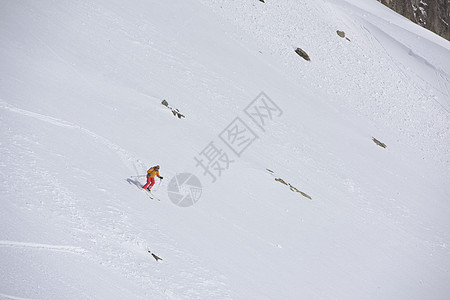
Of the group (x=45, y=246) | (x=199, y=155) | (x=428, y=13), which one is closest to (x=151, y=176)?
(x=199, y=155)

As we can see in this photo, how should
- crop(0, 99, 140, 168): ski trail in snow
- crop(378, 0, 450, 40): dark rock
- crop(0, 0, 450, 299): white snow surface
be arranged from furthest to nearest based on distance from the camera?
crop(378, 0, 450, 40): dark rock < crop(0, 99, 140, 168): ski trail in snow < crop(0, 0, 450, 299): white snow surface

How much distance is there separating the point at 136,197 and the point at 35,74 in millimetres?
7065

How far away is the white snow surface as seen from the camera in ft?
33.1

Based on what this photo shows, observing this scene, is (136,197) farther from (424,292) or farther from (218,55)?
(218,55)

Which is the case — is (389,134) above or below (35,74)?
above

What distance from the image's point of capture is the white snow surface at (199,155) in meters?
10.1

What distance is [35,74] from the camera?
1622 centimetres

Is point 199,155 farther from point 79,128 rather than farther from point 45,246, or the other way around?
point 45,246

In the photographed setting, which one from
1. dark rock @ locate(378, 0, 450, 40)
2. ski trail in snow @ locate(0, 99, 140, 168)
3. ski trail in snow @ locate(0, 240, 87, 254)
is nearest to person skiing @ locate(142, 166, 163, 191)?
ski trail in snow @ locate(0, 99, 140, 168)

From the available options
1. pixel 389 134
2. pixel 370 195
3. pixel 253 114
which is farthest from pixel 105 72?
pixel 389 134

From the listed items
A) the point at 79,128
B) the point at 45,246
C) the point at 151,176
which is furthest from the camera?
the point at 79,128

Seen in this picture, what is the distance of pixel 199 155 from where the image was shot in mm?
17719

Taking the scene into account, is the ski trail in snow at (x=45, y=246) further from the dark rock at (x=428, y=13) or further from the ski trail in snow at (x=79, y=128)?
the dark rock at (x=428, y=13)

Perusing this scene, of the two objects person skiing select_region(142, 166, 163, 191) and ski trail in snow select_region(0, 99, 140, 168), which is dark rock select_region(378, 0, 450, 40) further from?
person skiing select_region(142, 166, 163, 191)
